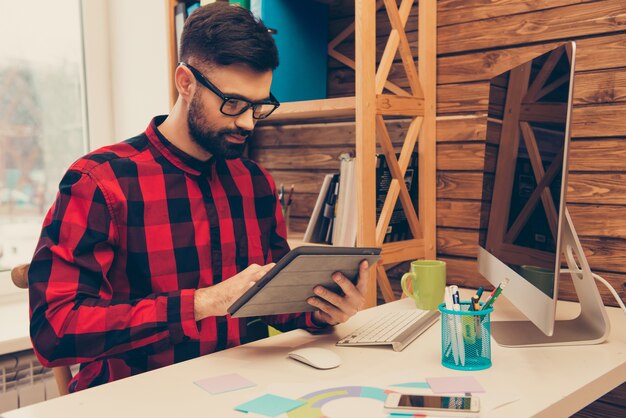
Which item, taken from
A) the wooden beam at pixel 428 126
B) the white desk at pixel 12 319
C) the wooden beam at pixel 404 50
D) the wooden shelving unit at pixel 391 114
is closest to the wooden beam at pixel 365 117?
the wooden shelving unit at pixel 391 114

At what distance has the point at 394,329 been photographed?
4.10ft

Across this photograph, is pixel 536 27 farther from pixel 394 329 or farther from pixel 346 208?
pixel 394 329

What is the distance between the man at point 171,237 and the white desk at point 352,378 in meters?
0.11

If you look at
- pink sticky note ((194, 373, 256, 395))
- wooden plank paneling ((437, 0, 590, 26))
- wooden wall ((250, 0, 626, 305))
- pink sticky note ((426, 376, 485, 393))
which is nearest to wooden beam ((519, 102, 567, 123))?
wooden wall ((250, 0, 626, 305))

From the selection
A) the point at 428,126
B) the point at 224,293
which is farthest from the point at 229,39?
the point at 428,126

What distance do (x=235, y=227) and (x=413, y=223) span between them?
0.60 m

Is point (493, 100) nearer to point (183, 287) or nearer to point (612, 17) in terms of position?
point (612, 17)

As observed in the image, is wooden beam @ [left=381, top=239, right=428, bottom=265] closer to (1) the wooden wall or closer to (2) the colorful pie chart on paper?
(1) the wooden wall

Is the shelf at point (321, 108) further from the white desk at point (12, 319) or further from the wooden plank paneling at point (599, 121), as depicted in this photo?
the white desk at point (12, 319)

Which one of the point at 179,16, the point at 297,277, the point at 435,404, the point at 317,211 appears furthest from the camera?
the point at 179,16

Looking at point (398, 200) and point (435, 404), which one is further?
point (398, 200)

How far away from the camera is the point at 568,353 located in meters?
1.12

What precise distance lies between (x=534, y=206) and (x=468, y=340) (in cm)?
27

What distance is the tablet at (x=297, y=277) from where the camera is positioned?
1.02 meters
